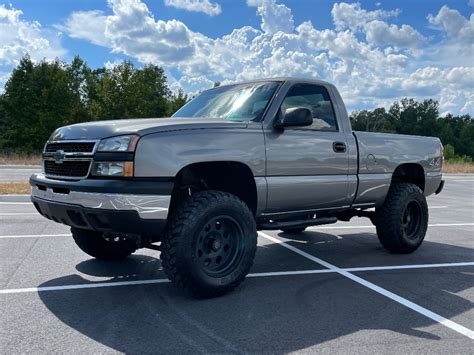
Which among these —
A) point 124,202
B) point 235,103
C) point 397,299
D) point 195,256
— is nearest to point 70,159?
point 124,202

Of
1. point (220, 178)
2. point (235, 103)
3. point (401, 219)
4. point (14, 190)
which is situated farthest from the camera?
point (14, 190)

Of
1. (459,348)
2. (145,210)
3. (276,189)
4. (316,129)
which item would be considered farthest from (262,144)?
(459,348)

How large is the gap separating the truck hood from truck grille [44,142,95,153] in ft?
0.18

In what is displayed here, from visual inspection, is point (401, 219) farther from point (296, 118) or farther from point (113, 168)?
point (113, 168)

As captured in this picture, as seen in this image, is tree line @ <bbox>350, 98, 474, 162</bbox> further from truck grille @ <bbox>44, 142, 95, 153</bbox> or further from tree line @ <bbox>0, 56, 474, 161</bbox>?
truck grille @ <bbox>44, 142, 95, 153</bbox>

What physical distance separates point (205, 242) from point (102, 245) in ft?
5.60

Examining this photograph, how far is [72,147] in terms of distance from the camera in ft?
14.1

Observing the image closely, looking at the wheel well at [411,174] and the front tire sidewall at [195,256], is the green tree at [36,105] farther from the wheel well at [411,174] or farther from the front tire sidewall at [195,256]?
the front tire sidewall at [195,256]

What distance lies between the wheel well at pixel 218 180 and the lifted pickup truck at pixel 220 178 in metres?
0.01

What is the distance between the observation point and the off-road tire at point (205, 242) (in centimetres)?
411

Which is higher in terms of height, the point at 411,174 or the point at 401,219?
the point at 411,174

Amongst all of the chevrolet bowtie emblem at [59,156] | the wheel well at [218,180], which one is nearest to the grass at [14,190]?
the chevrolet bowtie emblem at [59,156]

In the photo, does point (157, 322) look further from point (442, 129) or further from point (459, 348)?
point (442, 129)

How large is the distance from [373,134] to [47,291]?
4248mm
